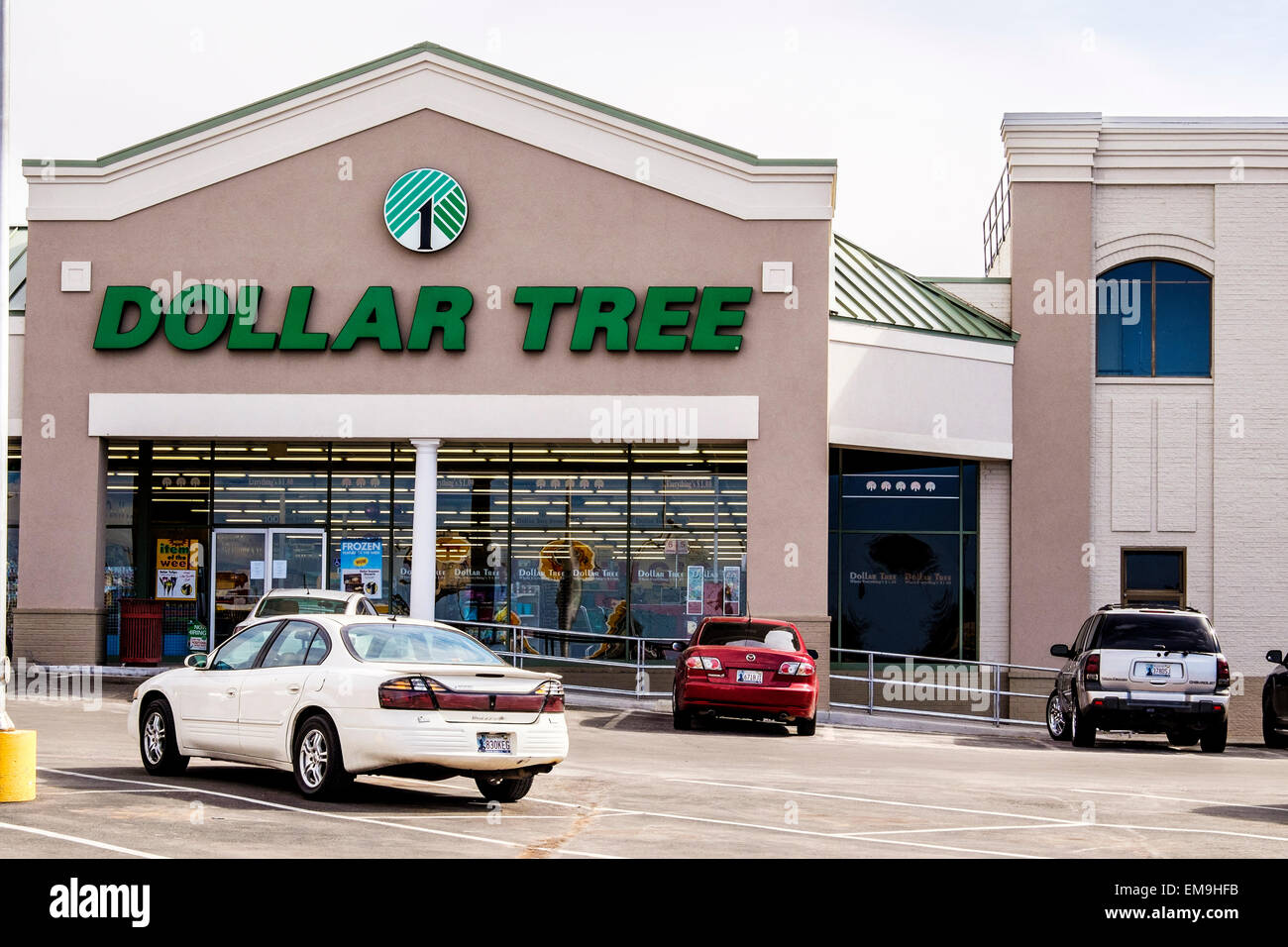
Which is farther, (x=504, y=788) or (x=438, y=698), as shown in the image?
(x=504, y=788)

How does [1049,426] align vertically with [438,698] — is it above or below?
above

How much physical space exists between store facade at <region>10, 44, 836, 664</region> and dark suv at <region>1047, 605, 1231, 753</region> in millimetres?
6019

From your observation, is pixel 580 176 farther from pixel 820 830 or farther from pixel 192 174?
pixel 820 830

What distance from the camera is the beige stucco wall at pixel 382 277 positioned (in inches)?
1029

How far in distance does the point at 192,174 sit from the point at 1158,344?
1790 centimetres

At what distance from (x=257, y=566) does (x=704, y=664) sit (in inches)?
446

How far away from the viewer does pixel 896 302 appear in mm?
28859

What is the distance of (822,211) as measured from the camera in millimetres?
26078

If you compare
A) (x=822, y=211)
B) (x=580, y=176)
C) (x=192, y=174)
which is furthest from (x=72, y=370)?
(x=822, y=211)

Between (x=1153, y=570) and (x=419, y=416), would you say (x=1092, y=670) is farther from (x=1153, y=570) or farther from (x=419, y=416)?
(x=419, y=416)

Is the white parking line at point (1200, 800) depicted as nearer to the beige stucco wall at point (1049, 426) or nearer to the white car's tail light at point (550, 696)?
the white car's tail light at point (550, 696)

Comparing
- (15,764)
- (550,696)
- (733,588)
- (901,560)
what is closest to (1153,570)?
(901,560)

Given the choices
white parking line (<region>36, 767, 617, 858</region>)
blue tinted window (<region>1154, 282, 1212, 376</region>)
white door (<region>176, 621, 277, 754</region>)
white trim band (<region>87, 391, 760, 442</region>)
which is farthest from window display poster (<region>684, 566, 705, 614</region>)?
white parking line (<region>36, 767, 617, 858</region>)

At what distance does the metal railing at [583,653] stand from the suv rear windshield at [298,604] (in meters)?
5.88
